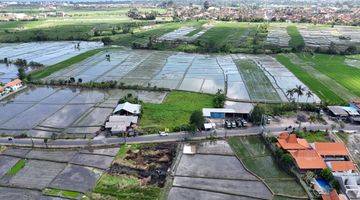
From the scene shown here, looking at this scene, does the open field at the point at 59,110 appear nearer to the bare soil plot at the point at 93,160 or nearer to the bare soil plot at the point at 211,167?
the bare soil plot at the point at 93,160

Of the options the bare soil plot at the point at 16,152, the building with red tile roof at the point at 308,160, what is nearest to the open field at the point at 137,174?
the bare soil plot at the point at 16,152

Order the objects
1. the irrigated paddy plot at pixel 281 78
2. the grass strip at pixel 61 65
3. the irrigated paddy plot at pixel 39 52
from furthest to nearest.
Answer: the irrigated paddy plot at pixel 39 52, the grass strip at pixel 61 65, the irrigated paddy plot at pixel 281 78

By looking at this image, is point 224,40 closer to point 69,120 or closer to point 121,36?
point 121,36

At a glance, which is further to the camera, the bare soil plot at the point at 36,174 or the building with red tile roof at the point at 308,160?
the building with red tile roof at the point at 308,160

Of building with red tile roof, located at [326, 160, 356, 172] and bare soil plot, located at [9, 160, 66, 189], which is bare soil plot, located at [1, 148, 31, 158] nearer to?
bare soil plot, located at [9, 160, 66, 189]

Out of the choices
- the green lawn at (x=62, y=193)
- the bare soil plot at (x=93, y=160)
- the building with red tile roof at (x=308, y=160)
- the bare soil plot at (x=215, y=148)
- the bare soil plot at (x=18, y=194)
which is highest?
the building with red tile roof at (x=308, y=160)

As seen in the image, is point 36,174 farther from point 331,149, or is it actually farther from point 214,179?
point 331,149

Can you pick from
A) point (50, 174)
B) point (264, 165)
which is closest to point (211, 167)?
point (264, 165)
